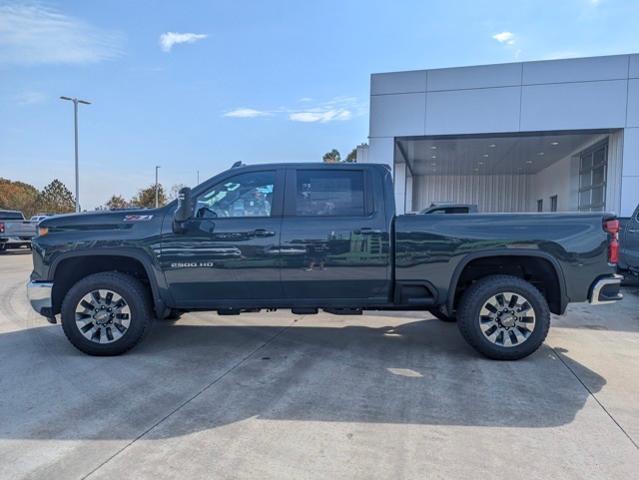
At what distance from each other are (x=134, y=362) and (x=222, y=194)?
1.96 metres

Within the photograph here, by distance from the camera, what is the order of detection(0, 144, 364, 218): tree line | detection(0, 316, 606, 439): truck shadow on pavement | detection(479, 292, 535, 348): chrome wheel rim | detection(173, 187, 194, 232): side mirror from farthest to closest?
1. detection(0, 144, 364, 218): tree line
2. detection(479, 292, 535, 348): chrome wheel rim
3. detection(173, 187, 194, 232): side mirror
4. detection(0, 316, 606, 439): truck shadow on pavement

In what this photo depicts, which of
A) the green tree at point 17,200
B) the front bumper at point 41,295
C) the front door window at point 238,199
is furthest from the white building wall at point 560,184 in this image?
the green tree at point 17,200

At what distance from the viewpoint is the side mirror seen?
485 centimetres

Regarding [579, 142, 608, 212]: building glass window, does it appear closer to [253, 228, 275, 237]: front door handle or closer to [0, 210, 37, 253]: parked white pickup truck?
[253, 228, 275, 237]: front door handle

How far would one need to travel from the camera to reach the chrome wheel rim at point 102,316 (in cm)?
506

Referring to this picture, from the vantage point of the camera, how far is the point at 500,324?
500 centimetres

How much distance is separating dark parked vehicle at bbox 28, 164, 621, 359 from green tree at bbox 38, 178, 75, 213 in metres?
67.7

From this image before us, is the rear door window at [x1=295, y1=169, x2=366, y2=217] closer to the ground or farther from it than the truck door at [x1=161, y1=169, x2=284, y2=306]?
farther from it

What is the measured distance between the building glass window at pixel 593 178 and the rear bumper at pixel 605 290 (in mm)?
13529

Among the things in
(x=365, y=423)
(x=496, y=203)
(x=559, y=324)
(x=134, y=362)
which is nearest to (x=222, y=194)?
(x=134, y=362)

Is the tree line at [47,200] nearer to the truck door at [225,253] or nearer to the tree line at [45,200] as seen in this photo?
the tree line at [45,200]

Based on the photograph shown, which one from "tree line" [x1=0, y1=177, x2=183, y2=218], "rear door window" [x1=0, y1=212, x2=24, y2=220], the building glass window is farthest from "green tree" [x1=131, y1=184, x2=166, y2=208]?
the building glass window

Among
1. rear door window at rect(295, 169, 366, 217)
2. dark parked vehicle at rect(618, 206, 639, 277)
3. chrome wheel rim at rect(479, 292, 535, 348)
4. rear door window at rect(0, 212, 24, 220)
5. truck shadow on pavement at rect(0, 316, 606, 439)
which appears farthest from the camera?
rear door window at rect(0, 212, 24, 220)

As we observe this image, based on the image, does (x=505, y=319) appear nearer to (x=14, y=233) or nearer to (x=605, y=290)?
(x=605, y=290)
